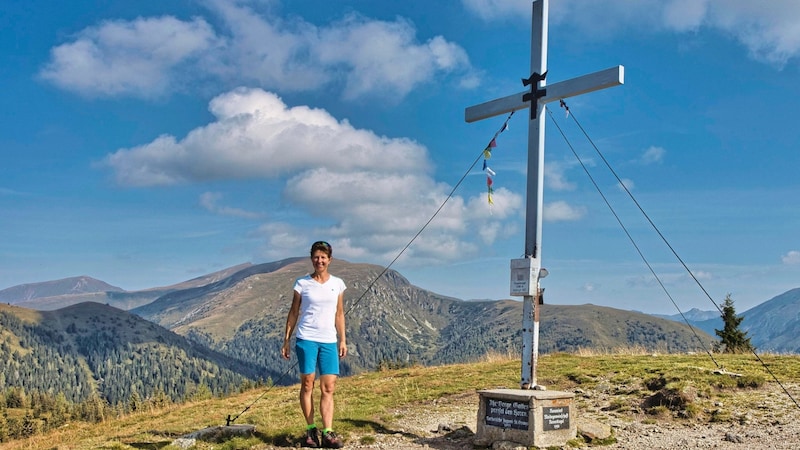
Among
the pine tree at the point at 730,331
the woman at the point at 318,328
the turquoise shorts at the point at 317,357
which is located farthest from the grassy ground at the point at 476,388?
the pine tree at the point at 730,331

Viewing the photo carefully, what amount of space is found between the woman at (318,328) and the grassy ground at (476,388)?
3.72ft

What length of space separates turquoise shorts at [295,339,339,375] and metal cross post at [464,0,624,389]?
3.53 meters

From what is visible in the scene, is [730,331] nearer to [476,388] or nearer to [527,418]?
[476,388]

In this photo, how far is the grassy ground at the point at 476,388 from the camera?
39.3ft

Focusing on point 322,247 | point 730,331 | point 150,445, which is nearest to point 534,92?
point 322,247

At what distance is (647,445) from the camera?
33.8 feet

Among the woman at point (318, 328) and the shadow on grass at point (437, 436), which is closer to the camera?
the woman at point (318, 328)

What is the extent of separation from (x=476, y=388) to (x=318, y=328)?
871cm

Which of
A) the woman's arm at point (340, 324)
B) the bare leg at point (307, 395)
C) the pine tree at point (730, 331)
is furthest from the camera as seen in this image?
the pine tree at point (730, 331)

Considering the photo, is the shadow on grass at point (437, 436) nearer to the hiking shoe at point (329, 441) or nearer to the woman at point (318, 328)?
the hiking shoe at point (329, 441)

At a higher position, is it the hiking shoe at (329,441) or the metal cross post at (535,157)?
the metal cross post at (535,157)

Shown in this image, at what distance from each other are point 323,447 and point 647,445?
5.00m

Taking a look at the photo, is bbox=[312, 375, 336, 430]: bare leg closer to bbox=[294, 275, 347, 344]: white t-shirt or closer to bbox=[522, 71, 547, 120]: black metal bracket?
bbox=[294, 275, 347, 344]: white t-shirt

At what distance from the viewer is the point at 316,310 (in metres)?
9.39
